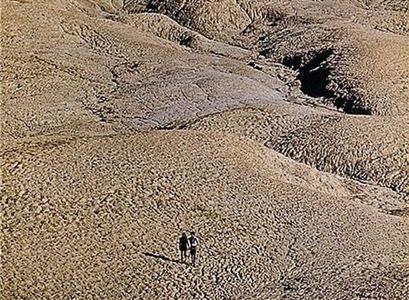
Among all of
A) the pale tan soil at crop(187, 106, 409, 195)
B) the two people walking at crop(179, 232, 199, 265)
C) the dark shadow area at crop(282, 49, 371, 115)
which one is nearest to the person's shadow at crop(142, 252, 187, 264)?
the two people walking at crop(179, 232, 199, 265)

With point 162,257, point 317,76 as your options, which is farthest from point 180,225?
point 317,76

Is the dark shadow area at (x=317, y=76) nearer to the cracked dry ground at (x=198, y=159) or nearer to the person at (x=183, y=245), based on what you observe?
the cracked dry ground at (x=198, y=159)

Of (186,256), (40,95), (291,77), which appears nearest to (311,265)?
(186,256)

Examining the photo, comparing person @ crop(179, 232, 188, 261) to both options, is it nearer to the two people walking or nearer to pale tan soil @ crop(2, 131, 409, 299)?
the two people walking

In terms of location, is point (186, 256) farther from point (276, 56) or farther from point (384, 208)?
point (276, 56)

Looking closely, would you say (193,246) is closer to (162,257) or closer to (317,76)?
(162,257)

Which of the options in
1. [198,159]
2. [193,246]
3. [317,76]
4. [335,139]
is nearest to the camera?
[193,246]
